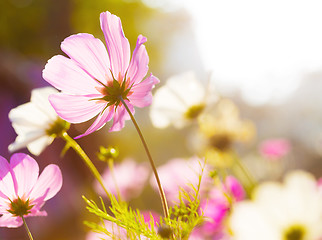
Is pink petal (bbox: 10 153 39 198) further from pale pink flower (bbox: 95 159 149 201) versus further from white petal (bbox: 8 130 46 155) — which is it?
pale pink flower (bbox: 95 159 149 201)

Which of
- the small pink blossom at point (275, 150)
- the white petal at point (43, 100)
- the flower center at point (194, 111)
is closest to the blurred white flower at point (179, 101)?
the flower center at point (194, 111)

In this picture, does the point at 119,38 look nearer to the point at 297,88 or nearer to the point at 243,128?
the point at 243,128

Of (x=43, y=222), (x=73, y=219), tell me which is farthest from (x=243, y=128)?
(x=73, y=219)

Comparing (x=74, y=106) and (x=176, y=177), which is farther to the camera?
(x=176, y=177)

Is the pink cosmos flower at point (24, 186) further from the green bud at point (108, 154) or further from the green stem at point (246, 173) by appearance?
the green stem at point (246, 173)

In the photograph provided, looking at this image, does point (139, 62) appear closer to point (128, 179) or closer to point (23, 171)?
point (23, 171)

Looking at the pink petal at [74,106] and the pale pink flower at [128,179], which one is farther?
the pale pink flower at [128,179]

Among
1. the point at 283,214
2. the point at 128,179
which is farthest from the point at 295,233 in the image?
the point at 128,179
